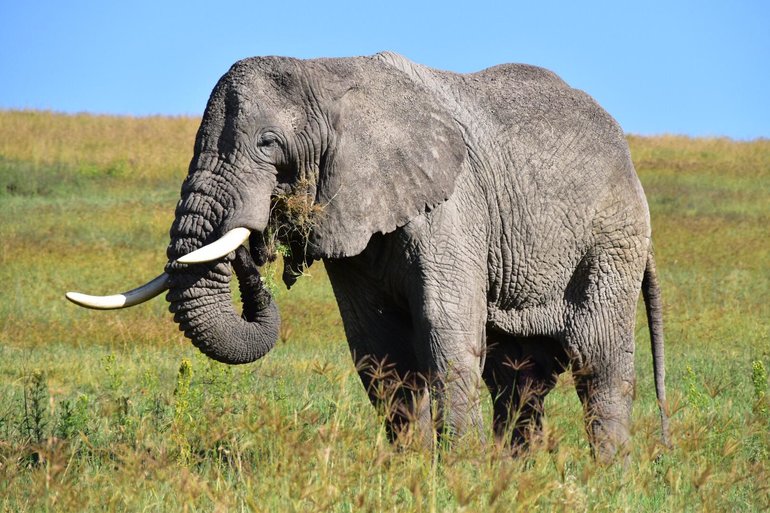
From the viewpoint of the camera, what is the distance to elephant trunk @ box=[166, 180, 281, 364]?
232 inches

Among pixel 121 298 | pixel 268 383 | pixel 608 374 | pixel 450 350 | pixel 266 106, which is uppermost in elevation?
pixel 266 106

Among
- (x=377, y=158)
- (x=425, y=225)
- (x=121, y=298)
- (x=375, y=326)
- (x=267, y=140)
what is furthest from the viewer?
(x=375, y=326)

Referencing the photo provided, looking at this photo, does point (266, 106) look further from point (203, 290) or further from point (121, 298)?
point (121, 298)

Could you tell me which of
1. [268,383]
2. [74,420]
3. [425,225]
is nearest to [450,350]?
[425,225]

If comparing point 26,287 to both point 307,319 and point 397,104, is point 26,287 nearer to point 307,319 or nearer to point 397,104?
point 307,319

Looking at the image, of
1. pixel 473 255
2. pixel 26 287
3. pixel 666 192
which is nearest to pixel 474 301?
pixel 473 255

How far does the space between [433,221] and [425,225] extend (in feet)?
0.20

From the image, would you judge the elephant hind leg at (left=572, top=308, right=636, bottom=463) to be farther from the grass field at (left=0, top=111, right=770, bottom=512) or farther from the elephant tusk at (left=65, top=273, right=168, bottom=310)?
the elephant tusk at (left=65, top=273, right=168, bottom=310)

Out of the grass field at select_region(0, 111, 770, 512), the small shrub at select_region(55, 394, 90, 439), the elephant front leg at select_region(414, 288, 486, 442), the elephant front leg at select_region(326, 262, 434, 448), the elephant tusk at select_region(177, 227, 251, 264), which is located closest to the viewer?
the grass field at select_region(0, 111, 770, 512)

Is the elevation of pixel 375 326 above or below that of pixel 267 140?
below

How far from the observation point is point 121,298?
591 cm

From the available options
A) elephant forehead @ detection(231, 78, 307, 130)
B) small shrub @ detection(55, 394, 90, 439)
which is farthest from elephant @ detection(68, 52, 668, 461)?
small shrub @ detection(55, 394, 90, 439)

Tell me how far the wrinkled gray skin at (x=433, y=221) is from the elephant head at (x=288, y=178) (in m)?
0.01

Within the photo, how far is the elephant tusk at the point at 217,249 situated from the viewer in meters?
5.70
